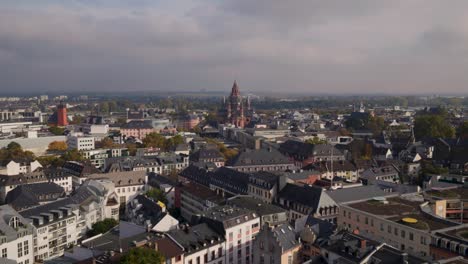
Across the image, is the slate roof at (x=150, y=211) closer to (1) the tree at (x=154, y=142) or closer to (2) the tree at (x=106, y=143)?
(1) the tree at (x=154, y=142)

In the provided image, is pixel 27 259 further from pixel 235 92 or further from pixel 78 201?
pixel 235 92

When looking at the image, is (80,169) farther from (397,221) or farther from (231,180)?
(397,221)

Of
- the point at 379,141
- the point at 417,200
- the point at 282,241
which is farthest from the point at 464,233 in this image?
the point at 379,141

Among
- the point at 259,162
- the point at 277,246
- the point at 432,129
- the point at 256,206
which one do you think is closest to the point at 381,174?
the point at 259,162

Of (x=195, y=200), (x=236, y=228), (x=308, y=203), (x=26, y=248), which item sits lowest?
(x=26, y=248)

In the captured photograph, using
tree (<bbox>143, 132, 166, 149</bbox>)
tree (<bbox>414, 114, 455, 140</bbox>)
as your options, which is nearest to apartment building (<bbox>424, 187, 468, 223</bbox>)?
tree (<bbox>414, 114, 455, 140</bbox>)

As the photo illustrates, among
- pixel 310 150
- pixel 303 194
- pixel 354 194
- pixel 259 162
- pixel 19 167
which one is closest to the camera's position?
pixel 303 194

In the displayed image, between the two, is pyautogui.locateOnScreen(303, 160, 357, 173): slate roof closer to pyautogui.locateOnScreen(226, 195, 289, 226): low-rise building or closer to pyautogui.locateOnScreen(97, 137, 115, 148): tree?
pyautogui.locateOnScreen(226, 195, 289, 226): low-rise building
